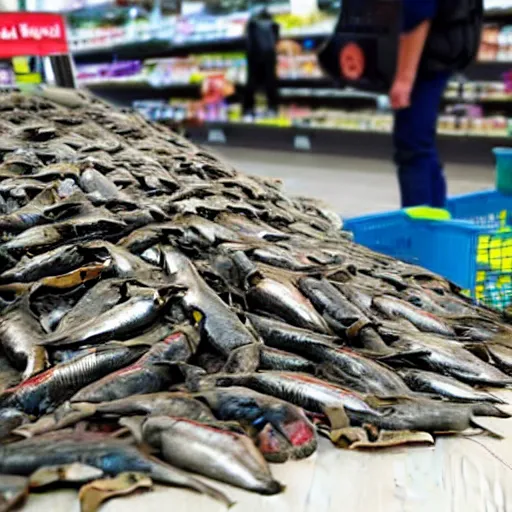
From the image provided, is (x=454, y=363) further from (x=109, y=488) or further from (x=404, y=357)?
(x=109, y=488)

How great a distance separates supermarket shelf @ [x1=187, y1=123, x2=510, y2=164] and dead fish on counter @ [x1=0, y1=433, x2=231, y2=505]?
679 cm

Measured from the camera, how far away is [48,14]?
13.9ft

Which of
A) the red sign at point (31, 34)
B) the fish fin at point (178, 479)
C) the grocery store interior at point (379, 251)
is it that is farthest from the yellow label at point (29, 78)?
the fish fin at point (178, 479)

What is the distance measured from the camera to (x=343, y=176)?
7371 millimetres

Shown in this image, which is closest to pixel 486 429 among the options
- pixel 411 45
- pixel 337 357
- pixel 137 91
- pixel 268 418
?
pixel 337 357

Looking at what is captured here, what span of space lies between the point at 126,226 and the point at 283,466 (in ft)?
3.17

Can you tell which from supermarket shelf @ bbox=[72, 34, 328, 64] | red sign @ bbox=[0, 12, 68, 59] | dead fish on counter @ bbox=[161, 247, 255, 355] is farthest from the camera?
supermarket shelf @ bbox=[72, 34, 328, 64]

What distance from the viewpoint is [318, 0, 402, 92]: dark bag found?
15.5 feet

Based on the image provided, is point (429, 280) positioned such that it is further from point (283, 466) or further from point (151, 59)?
point (151, 59)

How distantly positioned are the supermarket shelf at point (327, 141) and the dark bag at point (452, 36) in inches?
140

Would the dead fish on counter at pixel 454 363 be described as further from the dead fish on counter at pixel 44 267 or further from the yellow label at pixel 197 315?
the dead fish on counter at pixel 44 267

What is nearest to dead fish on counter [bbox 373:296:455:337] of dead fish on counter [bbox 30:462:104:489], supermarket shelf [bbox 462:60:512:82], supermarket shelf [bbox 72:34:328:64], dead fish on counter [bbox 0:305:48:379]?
dead fish on counter [bbox 0:305:48:379]

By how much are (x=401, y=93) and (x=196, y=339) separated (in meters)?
2.81

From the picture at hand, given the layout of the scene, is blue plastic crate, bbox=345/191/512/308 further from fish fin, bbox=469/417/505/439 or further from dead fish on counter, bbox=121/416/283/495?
dead fish on counter, bbox=121/416/283/495
